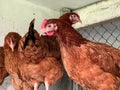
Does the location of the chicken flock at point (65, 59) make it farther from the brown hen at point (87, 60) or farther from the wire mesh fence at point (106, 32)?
the wire mesh fence at point (106, 32)

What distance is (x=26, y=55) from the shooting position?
1.66 m

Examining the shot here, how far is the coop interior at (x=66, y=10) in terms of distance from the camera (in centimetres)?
212

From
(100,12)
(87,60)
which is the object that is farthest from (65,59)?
(100,12)

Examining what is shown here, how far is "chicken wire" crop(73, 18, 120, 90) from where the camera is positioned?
7.27ft

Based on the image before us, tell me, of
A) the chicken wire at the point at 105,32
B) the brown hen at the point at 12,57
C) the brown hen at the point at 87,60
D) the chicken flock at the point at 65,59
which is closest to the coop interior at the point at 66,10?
the chicken wire at the point at 105,32

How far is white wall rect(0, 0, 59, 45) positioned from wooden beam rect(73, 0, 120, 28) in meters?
0.28

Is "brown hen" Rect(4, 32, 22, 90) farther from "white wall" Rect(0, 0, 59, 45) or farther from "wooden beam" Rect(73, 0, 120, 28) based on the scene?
"wooden beam" Rect(73, 0, 120, 28)

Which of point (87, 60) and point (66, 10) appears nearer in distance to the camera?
point (87, 60)

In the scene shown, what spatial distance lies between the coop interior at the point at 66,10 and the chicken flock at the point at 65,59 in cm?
35

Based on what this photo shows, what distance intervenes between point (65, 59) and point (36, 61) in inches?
8.3

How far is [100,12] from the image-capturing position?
7.18 feet

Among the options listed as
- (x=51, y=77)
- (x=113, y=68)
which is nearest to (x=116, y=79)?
(x=113, y=68)

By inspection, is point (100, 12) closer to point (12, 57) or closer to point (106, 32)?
point (106, 32)

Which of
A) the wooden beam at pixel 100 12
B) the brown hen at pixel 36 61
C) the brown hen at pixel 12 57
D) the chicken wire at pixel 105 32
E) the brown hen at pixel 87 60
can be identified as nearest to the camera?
the brown hen at pixel 87 60
